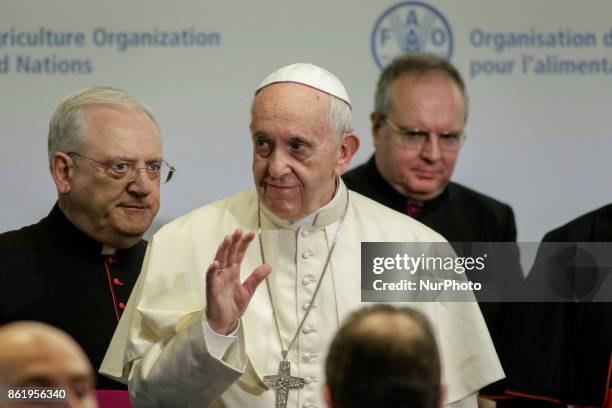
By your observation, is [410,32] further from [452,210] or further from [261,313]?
[261,313]

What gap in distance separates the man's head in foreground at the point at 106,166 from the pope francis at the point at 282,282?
390mm

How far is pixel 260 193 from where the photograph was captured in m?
3.82

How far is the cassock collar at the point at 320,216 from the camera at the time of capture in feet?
13.1

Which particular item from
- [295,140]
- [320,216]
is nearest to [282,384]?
[320,216]

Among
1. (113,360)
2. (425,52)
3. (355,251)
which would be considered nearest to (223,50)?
(425,52)

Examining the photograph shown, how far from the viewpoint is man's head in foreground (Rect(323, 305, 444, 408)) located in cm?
222

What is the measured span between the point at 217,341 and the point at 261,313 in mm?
437

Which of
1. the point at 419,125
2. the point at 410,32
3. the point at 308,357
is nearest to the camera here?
the point at 308,357

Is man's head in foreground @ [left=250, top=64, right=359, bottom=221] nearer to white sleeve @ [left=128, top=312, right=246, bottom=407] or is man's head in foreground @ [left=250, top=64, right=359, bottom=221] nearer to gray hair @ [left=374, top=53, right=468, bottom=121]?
white sleeve @ [left=128, top=312, right=246, bottom=407]

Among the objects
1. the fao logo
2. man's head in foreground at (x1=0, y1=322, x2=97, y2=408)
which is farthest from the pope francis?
the fao logo

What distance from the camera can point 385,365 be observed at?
223 centimetres

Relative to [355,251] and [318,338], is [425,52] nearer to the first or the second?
[355,251]

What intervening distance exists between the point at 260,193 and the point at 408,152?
50.7 inches

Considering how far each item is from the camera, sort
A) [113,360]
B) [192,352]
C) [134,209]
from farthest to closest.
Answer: [134,209]
[113,360]
[192,352]
